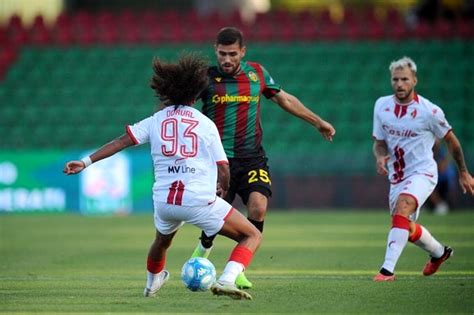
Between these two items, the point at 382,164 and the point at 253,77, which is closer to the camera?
the point at 253,77

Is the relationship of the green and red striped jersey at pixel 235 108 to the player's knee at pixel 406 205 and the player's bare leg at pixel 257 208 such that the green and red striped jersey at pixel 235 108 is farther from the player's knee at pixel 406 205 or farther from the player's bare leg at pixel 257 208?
the player's knee at pixel 406 205

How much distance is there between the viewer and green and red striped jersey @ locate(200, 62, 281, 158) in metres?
9.82

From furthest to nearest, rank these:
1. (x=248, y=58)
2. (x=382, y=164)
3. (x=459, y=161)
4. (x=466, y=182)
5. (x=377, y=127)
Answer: (x=248, y=58), (x=377, y=127), (x=382, y=164), (x=459, y=161), (x=466, y=182)

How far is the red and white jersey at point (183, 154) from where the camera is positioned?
A: 8273 mm

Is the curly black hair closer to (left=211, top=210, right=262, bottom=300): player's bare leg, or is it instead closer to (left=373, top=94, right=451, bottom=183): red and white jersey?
(left=211, top=210, right=262, bottom=300): player's bare leg

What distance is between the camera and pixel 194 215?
8305 millimetres

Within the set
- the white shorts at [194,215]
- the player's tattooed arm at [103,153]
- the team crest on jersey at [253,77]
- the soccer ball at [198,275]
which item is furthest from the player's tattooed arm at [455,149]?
the player's tattooed arm at [103,153]

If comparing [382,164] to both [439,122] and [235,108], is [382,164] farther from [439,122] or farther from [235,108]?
[235,108]

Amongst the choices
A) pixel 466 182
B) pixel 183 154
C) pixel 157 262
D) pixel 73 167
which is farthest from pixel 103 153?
pixel 466 182

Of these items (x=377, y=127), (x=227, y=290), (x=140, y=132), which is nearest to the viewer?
(x=227, y=290)

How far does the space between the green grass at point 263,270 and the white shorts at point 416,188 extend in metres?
0.74

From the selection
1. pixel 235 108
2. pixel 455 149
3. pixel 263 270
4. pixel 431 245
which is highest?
pixel 235 108

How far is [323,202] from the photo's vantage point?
23.0 metres

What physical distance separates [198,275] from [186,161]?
96 centimetres
